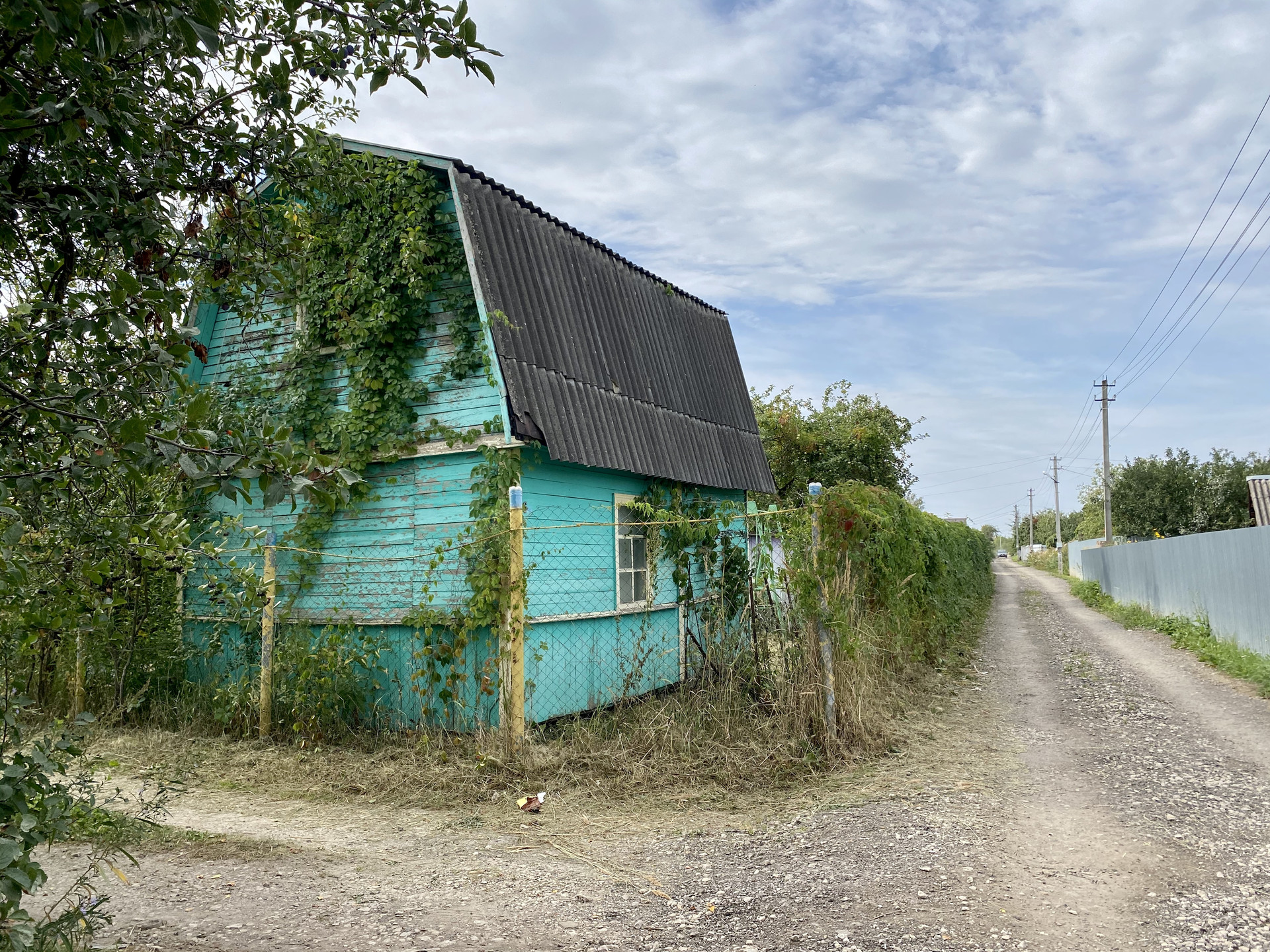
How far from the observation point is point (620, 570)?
979cm

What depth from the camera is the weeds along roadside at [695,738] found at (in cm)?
673

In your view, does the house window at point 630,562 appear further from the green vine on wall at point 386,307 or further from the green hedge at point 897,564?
the green vine on wall at point 386,307

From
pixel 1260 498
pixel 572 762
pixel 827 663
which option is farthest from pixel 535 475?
pixel 1260 498

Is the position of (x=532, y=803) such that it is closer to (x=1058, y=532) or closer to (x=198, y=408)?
(x=198, y=408)

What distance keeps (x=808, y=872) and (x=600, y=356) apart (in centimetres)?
646

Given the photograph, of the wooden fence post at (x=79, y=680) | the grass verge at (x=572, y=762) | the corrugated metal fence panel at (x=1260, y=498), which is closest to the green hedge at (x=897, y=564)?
the grass verge at (x=572, y=762)

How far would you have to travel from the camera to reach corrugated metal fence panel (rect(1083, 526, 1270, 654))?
12492 mm

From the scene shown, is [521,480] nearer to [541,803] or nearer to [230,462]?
[541,803]

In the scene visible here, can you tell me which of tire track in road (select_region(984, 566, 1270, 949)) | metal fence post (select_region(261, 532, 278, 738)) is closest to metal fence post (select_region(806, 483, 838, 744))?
tire track in road (select_region(984, 566, 1270, 949))

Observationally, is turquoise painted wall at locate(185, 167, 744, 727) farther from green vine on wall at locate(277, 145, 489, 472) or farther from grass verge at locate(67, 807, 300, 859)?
grass verge at locate(67, 807, 300, 859)

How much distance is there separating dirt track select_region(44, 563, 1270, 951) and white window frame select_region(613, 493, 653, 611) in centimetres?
368

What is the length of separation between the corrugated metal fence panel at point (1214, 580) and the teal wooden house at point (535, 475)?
8.74 meters

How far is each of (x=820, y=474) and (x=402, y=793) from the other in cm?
1844

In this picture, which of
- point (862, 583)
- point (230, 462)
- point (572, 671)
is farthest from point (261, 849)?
point (862, 583)
